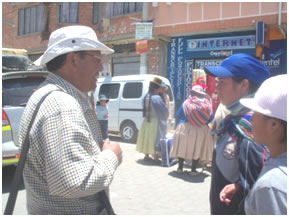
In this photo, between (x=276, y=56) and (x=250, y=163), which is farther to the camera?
(x=276, y=56)

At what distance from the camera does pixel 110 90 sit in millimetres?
10188

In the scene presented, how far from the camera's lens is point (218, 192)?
1.91m

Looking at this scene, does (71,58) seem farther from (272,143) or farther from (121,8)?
(121,8)

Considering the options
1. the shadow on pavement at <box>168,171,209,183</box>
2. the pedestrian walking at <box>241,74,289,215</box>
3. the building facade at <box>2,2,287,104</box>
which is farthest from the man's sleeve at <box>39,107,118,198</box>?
the building facade at <box>2,2,287,104</box>

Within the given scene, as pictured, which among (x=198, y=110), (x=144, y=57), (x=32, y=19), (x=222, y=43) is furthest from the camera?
(x=32, y=19)

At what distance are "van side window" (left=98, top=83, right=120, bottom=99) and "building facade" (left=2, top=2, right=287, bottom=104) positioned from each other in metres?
2.76

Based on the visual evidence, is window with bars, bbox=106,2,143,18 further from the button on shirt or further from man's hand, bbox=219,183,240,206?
man's hand, bbox=219,183,240,206

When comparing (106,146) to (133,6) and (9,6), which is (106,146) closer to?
(133,6)

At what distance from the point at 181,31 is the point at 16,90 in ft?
29.0

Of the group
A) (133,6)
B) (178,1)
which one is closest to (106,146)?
(178,1)

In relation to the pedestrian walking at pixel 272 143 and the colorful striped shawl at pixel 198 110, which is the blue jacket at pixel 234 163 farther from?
the colorful striped shawl at pixel 198 110

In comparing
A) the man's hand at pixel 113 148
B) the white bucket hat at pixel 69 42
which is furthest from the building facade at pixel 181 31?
the man's hand at pixel 113 148

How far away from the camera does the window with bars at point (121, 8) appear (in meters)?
13.7

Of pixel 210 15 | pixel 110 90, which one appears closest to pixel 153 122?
pixel 110 90
